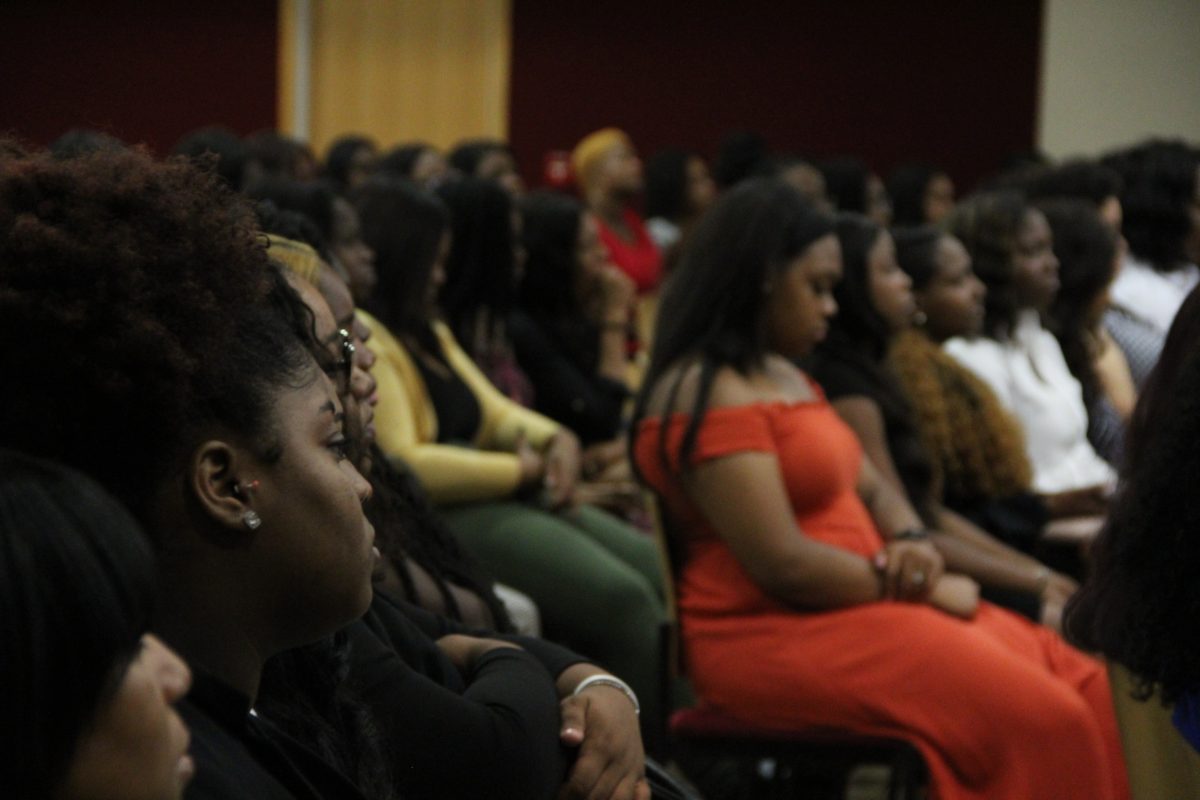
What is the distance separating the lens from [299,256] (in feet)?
6.21

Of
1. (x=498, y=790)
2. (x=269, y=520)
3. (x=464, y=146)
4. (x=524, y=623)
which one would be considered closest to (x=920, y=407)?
(x=524, y=623)

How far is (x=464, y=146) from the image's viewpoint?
25.0 ft

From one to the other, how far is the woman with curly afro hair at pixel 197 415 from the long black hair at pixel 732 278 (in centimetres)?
159

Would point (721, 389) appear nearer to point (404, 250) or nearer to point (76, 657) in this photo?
point (404, 250)

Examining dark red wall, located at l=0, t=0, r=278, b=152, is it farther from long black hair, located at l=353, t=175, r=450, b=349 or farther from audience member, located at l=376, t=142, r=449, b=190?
long black hair, located at l=353, t=175, r=450, b=349

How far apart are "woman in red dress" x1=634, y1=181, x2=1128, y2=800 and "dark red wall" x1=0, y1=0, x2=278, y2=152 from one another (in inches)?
319

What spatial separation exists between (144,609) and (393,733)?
644 millimetres

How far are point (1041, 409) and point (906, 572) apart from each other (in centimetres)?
121

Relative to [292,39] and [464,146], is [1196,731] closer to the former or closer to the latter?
[464,146]

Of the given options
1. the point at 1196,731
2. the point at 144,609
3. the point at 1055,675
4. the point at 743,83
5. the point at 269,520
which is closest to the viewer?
the point at 144,609

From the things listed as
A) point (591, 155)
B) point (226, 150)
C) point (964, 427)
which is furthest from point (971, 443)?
point (591, 155)

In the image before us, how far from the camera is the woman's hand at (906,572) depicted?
269cm

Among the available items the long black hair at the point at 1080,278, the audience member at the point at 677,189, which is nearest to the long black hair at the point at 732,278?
the long black hair at the point at 1080,278

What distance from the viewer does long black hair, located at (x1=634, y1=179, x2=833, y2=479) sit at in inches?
110
